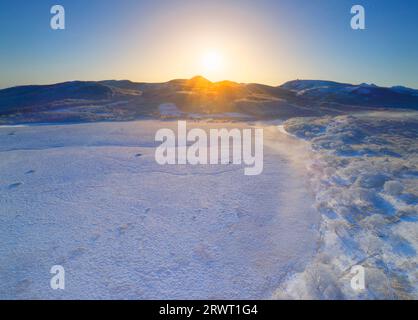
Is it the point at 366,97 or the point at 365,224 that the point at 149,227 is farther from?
the point at 366,97

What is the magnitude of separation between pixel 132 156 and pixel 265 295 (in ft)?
17.7

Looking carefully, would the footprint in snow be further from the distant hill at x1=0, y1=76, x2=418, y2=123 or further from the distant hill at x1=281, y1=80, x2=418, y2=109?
the distant hill at x1=281, y1=80, x2=418, y2=109

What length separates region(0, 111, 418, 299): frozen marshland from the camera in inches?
112

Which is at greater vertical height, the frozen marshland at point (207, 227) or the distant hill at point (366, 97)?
the distant hill at point (366, 97)

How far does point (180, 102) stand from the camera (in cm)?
2220

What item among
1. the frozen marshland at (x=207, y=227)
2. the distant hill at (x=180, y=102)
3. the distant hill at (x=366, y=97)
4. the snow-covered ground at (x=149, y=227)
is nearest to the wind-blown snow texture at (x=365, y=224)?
the frozen marshland at (x=207, y=227)

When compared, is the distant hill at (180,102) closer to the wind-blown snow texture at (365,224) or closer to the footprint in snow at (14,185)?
the footprint in snow at (14,185)

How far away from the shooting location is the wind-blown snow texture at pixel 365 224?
9.06 ft

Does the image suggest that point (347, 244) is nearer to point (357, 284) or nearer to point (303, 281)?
point (357, 284)

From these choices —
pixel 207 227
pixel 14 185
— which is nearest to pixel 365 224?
pixel 207 227

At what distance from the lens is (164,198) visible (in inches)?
190

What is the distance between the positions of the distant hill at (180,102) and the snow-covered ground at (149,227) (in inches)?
363

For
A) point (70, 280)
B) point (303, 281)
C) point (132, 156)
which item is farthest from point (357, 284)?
point (132, 156)

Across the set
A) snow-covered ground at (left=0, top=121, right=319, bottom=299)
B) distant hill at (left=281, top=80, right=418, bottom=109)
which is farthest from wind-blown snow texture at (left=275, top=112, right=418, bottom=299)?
distant hill at (left=281, top=80, right=418, bottom=109)
